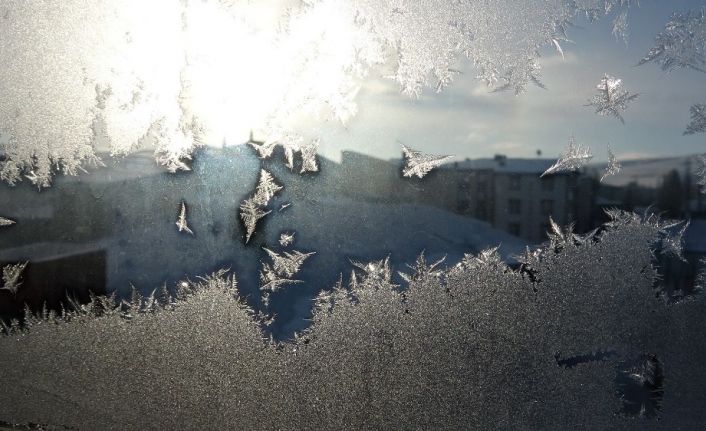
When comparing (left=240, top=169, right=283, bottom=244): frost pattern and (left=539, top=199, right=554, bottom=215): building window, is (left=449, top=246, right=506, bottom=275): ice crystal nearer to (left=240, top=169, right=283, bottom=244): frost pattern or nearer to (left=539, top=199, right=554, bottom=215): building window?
(left=539, top=199, right=554, bottom=215): building window

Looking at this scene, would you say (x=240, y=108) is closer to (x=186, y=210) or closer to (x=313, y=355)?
(x=186, y=210)

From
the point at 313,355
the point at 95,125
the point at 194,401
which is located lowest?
the point at 194,401

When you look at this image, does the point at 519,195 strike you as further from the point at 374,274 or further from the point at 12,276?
the point at 12,276

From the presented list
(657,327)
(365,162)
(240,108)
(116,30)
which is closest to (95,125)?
(116,30)

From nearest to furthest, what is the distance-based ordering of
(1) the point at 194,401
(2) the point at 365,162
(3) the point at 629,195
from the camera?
(3) the point at 629,195, (2) the point at 365,162, (1) the point at 194,401

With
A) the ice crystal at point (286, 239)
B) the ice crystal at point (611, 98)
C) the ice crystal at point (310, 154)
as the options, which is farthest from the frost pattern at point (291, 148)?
the ice crystal at point (611, 98)

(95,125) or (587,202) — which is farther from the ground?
(95,125)

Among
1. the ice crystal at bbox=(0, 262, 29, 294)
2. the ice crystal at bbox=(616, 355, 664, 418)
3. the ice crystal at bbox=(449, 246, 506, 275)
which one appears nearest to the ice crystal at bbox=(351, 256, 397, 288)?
the ice crystal at bbox=(449, 246, 506, 275)

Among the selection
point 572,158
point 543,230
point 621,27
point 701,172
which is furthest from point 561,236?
point 621,27
